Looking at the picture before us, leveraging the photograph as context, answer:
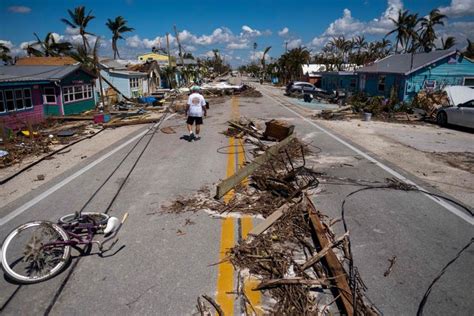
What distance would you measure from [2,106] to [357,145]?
633 inches

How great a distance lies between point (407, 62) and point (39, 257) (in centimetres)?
3029

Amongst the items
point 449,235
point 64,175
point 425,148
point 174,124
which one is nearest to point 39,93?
point 174,124

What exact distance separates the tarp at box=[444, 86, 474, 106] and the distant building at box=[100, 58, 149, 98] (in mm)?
25406

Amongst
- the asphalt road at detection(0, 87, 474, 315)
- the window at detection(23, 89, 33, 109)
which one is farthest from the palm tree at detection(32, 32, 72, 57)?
the asphalt road at detection(0, 87, 474, 315)

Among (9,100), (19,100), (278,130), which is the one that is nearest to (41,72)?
(19,100)

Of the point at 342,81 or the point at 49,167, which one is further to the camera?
the point at 342,81

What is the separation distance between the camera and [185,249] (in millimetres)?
4477

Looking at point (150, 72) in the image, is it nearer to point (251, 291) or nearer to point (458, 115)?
point (458, 115)

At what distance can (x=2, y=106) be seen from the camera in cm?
1609

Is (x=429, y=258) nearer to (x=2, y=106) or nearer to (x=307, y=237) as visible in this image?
(x=307, y=237)

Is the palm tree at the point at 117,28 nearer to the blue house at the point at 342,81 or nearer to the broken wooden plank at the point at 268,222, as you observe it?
the blue house at the point at 342,81

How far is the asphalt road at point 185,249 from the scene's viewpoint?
348 centimetres

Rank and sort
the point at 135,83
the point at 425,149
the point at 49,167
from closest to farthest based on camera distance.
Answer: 1. the point at 49,167
2. the point at 425,149
3. the point at 135,83

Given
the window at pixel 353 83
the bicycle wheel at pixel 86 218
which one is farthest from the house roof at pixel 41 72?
the window at pixel 353 83
